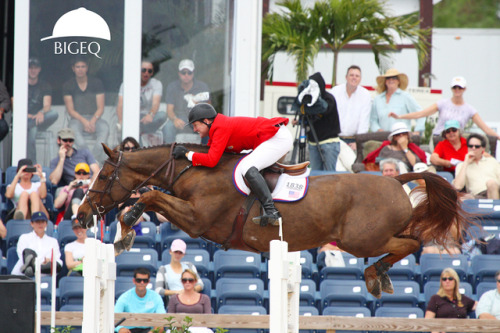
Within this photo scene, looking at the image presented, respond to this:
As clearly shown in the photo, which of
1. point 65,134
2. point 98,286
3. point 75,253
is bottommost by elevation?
point 75,253

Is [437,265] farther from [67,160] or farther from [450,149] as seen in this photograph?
[67,160]

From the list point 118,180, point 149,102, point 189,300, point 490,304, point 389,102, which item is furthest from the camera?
point 389,102

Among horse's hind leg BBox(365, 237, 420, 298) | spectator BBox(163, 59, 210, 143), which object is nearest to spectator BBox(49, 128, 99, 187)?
spectator BBox(163, 59, 210, 143)

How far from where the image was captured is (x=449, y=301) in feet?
31.3

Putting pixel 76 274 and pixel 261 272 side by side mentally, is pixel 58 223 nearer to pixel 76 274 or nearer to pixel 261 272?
pixel 76 274

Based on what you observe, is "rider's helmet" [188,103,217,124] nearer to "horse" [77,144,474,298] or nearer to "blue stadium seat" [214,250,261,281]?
"horse" [77,144,474,298]

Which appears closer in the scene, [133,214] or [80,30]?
[133,214]

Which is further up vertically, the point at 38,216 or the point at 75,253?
the point at 38,216

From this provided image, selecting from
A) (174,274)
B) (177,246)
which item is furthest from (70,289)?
(177,246)

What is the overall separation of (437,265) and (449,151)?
198 cm

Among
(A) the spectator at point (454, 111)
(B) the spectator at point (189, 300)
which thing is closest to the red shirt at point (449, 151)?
(A) the spectator at point (454, 111)

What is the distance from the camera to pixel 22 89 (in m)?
12.3

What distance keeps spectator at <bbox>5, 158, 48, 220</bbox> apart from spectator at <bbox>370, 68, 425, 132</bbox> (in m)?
4.96

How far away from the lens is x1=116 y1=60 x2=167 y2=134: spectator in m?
12.3
